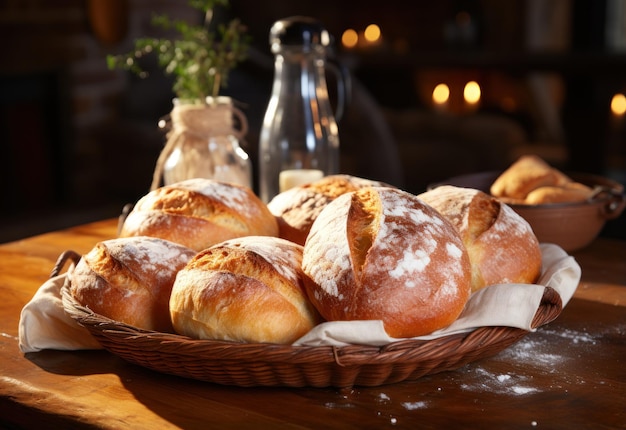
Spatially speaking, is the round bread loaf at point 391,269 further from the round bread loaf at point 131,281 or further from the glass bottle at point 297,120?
the glass bottle at point 297,120

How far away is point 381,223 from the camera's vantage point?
905 mm

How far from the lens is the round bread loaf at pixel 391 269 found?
2.83 feet

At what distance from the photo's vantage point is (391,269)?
2.85 ft

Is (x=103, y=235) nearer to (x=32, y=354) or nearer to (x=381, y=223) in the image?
(x=32, y=354)

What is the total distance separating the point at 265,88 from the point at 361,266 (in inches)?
146

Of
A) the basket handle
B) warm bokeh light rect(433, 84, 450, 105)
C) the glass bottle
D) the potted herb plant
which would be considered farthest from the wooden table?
warm bokeh light rect(433, 84, 450, 105)

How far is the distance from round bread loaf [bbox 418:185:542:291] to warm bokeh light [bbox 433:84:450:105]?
5.64 metres

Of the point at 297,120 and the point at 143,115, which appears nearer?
the point at 297,120

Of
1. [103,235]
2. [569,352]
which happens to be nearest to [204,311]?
[569,352]

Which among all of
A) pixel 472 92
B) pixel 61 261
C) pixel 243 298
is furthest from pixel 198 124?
pixel 472 92

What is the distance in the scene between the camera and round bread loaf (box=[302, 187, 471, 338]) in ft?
2.83

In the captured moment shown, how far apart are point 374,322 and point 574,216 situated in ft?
2.24

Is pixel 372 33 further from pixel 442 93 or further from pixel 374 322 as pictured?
pixel 374 322

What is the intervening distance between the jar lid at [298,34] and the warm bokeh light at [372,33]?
17.9ft
